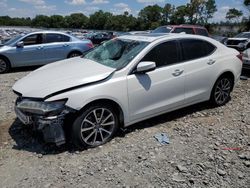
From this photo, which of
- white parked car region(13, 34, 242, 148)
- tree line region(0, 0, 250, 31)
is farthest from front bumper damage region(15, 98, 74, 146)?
tree line region(0, 0, 250, 31)

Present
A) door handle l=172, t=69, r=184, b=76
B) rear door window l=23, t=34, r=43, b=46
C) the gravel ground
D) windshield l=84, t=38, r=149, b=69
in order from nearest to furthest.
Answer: the gravel ground
windshield l=84, t=38, r=149, b=69
door handle l=172, t=69, r=184, b=76
rear door window l=23, t=34, r=43, b=46

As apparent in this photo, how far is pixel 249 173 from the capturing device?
3596 mm

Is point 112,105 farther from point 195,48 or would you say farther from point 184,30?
point 184,30

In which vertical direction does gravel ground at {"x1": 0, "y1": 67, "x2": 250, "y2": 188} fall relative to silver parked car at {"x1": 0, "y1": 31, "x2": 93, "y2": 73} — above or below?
below

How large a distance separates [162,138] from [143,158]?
2.31ft

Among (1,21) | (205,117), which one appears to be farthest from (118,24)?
(205,117)

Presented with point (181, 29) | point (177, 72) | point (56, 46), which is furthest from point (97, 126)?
point (181, 29)

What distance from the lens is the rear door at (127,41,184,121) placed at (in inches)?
173

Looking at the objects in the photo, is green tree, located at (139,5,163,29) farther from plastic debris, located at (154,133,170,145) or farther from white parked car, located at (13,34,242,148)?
plastic debris, located at (154,133,170,145)

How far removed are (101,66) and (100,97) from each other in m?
0.72

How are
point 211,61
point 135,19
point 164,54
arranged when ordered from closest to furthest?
point 164,54 → point 211,61 → point 135,19

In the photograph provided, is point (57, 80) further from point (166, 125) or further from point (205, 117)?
point (205, 117)

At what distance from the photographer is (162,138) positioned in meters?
4.49

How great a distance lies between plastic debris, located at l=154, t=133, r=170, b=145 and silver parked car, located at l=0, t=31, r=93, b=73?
7.05 m
